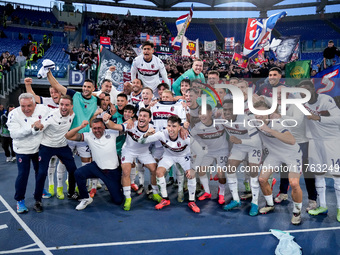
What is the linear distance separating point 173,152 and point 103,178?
1519 millimetres

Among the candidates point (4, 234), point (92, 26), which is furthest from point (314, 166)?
point (92, 26)

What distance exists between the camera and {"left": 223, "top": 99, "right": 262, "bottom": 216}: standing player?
515cm

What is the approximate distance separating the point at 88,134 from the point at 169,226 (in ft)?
8.01

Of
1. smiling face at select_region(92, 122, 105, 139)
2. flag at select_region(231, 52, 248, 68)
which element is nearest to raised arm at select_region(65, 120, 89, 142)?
smiling face at select_region(92, 122, 105, 139)

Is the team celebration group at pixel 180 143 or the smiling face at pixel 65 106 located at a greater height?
the smiling face at pixel 65 106

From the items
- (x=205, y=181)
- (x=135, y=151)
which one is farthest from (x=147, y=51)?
(x=205, y=181)

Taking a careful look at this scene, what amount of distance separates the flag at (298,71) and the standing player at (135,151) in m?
5.51

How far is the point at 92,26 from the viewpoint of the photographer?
102 ft

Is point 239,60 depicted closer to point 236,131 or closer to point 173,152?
point 236,131

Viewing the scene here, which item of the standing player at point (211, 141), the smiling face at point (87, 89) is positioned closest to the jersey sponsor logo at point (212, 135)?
the standing player at point (211, 141)

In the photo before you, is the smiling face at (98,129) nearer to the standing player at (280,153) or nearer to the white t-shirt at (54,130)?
the white t-shirt at (54,130)

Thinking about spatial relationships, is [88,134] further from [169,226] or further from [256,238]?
[256,238]

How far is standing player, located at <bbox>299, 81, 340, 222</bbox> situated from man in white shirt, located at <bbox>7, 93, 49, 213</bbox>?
4.96 meters

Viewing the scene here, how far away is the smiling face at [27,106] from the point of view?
498 centimetres
